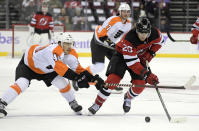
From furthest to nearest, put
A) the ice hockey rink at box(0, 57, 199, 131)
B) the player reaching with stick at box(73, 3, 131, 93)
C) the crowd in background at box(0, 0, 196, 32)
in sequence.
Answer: the crowd in background at box(0, 0, 196, 32)
the player reaching with stick at box(73, 3, 131, 93)
the ice hockey rink at box(0, 57, 199, 131)

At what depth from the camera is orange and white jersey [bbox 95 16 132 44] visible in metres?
5.48

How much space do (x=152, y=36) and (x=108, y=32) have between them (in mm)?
1554

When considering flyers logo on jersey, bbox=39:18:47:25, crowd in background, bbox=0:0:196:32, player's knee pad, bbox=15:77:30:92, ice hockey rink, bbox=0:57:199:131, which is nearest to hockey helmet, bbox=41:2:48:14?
flyers logo on jersey, bbox=39:18:47:25

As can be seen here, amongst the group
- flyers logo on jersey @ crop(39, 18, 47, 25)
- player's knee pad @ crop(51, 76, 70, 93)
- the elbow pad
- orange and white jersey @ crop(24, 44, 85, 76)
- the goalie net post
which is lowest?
the goalie net post

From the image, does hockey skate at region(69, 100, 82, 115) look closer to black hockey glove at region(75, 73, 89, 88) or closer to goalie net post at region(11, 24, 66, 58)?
black hockey glove at region(75, 73, 89, 88)

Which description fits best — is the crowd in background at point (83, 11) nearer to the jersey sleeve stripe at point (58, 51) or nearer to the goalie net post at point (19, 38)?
the goalie net post at point (19, 38)

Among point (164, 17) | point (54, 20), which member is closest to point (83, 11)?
point (54, 20)

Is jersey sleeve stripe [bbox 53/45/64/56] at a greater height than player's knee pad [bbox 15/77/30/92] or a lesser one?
greater

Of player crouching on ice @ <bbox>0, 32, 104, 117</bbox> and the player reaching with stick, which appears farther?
the player reaching with stick

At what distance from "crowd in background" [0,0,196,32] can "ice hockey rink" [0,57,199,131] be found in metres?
4.52

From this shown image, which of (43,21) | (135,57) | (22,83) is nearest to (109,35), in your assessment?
(135,57)

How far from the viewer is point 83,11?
10961 millimetres

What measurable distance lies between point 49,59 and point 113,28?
5.91 ft

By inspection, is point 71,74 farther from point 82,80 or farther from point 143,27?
point 143,27
